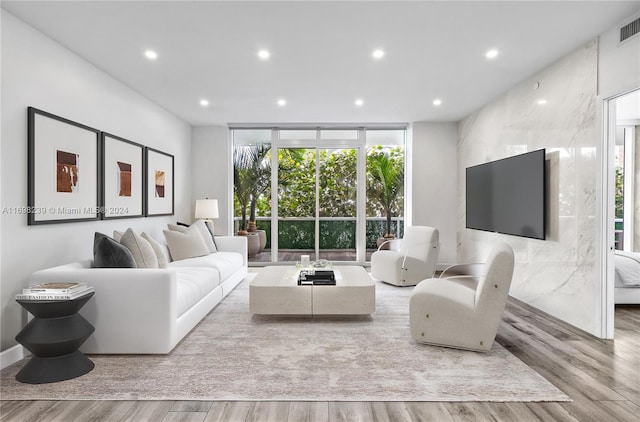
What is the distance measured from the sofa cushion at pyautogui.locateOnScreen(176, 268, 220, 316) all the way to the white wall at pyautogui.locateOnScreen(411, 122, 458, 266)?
3.79 m

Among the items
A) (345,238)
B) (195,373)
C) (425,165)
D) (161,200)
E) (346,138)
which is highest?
(346,138)

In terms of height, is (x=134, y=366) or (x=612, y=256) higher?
(x=612, y=256)

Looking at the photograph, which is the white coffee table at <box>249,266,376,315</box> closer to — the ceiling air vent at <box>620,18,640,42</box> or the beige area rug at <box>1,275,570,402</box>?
the beige area rug at <box>1,275,570,402</box>

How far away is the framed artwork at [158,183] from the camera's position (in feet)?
16.5

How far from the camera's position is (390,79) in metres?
4.34

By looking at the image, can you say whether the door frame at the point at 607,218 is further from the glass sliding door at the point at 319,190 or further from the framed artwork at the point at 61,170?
the framed artwork at the point at 61,170

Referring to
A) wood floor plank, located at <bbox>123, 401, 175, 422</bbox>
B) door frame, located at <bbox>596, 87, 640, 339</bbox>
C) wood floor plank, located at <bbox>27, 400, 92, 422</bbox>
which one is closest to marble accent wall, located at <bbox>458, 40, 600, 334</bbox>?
door frame, located at <bbox>596, 87, 640, 339</bbox>

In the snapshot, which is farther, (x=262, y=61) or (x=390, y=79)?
(x=390, y=79)

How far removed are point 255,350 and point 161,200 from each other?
3305 mm

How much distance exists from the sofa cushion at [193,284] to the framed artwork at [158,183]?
5.05 feet

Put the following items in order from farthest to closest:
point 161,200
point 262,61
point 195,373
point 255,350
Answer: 1. point 161,200
2. point 262,61
3. point 255,350
4. point 195,373

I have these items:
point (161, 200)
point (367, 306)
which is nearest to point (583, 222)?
point (367, 306)

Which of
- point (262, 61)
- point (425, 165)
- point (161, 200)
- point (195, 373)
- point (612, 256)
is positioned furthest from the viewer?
point (425, 165)

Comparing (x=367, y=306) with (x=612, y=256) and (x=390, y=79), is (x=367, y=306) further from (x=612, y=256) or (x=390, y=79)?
(x=390, y=79)
